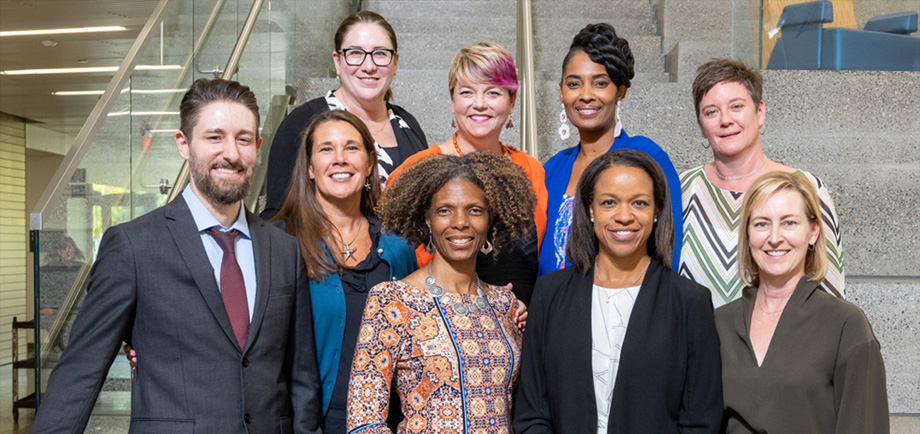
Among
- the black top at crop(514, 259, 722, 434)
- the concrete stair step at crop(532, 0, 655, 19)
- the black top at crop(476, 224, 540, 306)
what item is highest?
the concrete stair step at crop(532, 0, 655, 19)

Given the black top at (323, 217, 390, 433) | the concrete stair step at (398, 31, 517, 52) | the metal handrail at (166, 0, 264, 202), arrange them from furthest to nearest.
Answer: the concrete stair step at (398, 31, 517, 52), the metal handrail at (166, 0, 264, 202), the black top at (323, 217, 390, 433)

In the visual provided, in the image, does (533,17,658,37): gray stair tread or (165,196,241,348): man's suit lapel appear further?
(533,17,658,37): gray stair tread

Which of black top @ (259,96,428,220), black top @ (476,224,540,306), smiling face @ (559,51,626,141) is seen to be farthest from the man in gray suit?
smiling face @ (559,51,626,141)

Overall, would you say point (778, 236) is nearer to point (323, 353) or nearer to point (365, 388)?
point (365, 388)

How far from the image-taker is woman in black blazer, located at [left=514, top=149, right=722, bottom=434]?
2.06 m

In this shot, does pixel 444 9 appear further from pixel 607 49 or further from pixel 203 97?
pixel 203 97

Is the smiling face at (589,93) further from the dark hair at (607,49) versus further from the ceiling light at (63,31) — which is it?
the ceiling light at (63,31)

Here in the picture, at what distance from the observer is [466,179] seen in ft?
7.31

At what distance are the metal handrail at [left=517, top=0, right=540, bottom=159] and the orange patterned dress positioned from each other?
2167 mm

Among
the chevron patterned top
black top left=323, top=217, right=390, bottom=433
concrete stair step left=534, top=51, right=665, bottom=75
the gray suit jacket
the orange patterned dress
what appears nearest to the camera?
the gray suit jacket

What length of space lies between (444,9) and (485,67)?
14.3 feet

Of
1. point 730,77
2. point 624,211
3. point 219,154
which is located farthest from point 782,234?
point 219,154

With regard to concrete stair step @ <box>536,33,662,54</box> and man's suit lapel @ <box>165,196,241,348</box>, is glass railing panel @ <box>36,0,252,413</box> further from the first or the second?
concrete stair step @ <box>536,33,662,54</box>

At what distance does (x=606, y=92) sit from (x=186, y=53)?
92.8 inches
